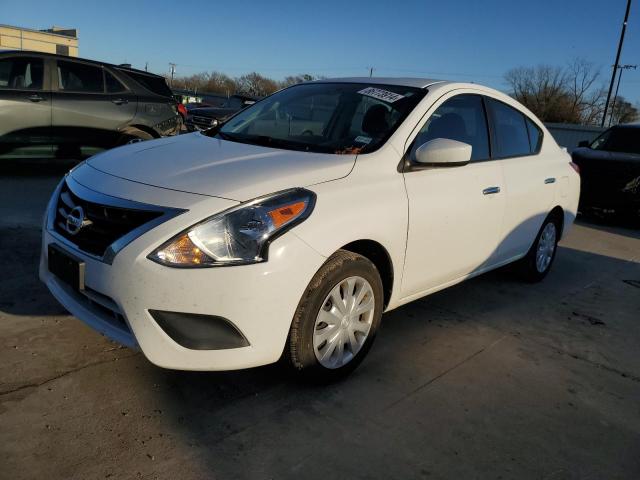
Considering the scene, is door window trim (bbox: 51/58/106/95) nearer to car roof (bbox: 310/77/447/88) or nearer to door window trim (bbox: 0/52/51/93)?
door window trim (bbox: 0/52/51/93)

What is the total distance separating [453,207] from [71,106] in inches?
237

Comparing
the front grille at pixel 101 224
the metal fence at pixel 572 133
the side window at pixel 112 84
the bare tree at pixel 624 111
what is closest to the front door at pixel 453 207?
the front grille at pixel 101 224

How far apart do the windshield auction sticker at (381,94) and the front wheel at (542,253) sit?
2.02 m

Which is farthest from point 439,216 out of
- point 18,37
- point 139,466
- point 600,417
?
point 18,37

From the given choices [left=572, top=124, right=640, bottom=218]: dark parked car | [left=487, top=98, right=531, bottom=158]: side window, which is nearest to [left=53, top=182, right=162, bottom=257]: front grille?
[left=487, top=98, right=531, bottom=158]: side window

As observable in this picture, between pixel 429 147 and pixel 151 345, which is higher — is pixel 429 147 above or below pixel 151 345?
above

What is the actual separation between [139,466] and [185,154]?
5.32ft

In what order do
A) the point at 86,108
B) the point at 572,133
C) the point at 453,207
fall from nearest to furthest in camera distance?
the point at 453,207, the point at 86,108, the point at 572,133

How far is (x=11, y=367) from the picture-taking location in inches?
111

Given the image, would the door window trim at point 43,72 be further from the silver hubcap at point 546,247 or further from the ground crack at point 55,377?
the silver hubcap at point 546,247

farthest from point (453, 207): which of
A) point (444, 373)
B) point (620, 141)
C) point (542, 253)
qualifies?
point (620, 141)

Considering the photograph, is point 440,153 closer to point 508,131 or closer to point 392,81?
point 392,81

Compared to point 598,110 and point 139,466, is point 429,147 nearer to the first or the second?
point 139,466

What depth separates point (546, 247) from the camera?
16.4 feet
